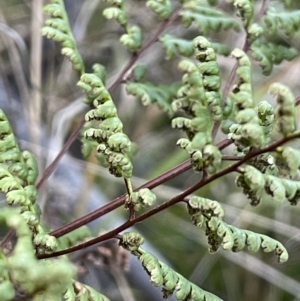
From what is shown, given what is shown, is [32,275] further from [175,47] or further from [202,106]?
[175,47]

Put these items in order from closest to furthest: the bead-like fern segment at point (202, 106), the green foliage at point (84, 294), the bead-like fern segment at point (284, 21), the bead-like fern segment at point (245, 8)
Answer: the bead-like fern segment at point (202, 106)
the green foliage at point (84, 294)
the bead-like fern segment at point (245, 8)
the bead-like fern segment at point (284, 21)

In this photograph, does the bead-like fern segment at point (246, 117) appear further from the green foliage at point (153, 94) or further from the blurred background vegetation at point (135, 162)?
the blurred background vegetation at point (135, 162)

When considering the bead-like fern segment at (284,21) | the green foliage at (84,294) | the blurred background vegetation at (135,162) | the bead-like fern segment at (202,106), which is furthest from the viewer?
the blurred background vegetation at (135,162)

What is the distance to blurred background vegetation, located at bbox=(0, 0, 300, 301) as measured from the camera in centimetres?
134

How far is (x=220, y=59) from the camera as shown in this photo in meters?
1.60

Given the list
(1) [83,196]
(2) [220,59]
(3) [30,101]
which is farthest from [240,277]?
(3) [30,101]

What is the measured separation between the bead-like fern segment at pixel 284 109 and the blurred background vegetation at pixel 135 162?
0.73m

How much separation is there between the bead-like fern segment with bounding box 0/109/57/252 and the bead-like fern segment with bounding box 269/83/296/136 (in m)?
0.28

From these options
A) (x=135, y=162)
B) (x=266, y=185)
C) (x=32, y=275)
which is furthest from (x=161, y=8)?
(x=135, y=162)

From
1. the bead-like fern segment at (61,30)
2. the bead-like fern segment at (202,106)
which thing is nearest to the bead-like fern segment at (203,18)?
the bead-like fern segment at (61,30)

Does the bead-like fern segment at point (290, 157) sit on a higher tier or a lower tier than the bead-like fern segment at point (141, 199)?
higher

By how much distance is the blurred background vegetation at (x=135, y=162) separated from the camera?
134 centimetres

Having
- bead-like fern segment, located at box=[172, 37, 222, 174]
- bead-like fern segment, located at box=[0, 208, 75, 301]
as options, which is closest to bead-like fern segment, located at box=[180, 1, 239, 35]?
bead-like fern segment, located at box=[172, 37, 222, 174]

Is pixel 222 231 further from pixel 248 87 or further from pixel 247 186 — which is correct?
pixel 248 87
